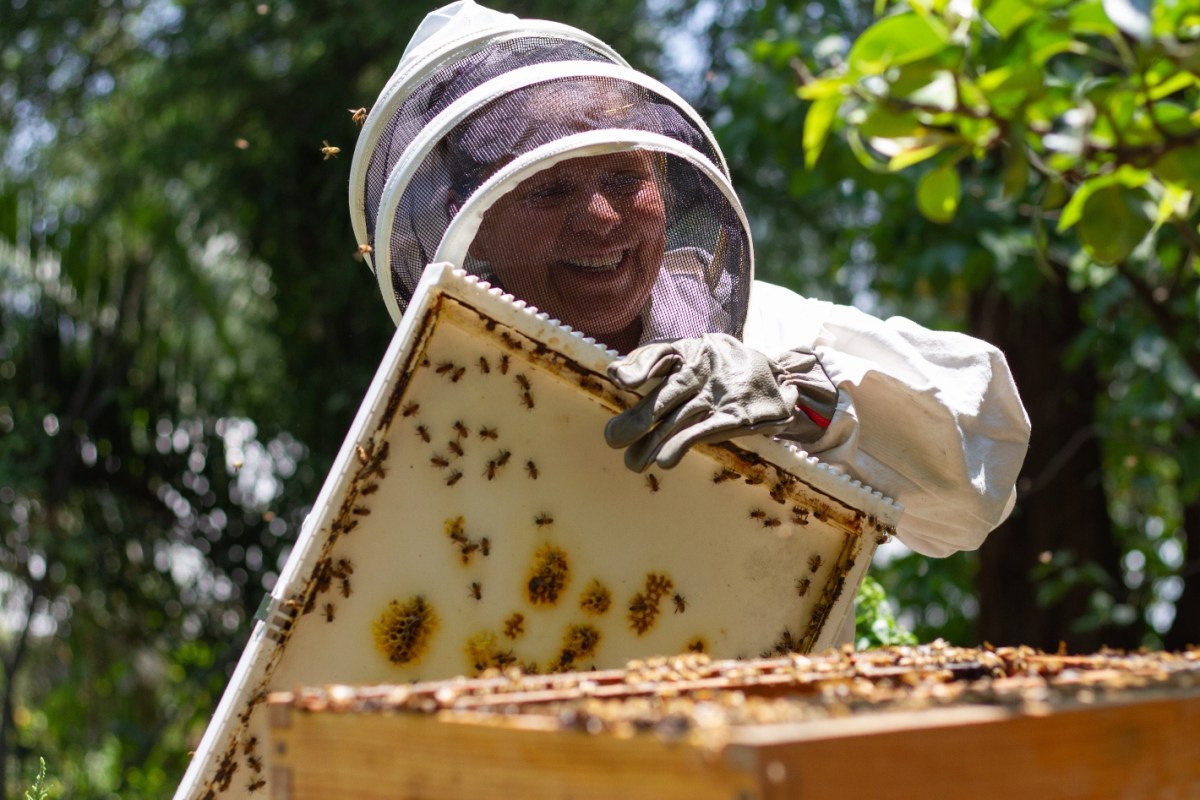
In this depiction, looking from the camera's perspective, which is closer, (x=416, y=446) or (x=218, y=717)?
(x=218, y=717)

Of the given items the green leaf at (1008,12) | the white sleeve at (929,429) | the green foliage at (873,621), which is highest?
the green leaf at (1008,12)

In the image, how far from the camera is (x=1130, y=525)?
676cm

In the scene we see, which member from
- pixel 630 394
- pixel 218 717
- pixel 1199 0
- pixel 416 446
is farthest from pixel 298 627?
pixel 1199 0

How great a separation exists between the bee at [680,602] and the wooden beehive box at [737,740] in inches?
24.4

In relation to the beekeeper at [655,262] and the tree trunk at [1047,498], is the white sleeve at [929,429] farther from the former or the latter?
the tree trunk at [1047,498]

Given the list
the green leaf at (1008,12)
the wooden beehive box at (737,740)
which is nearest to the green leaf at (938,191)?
the green leaf at (1008,12)

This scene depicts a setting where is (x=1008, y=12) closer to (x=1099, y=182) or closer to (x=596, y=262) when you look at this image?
(x=1099, y=182)

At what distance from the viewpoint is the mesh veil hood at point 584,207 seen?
226 centimetres

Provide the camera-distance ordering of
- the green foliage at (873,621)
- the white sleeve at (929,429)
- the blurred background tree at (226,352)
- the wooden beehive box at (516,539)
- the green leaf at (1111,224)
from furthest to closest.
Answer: the blurred background tree at (226,352) < the green foliage at (873,621) < the green leaf at (1111,224) < the white sleeve at (929,429) < the wooden beehive box at (516,539)

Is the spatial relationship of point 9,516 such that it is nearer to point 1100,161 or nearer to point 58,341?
point 58,341

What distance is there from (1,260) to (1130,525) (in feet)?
19.9

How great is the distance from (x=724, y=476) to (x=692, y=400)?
20 cm

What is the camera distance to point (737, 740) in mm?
932

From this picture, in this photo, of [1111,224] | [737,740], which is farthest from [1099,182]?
[737,740]
